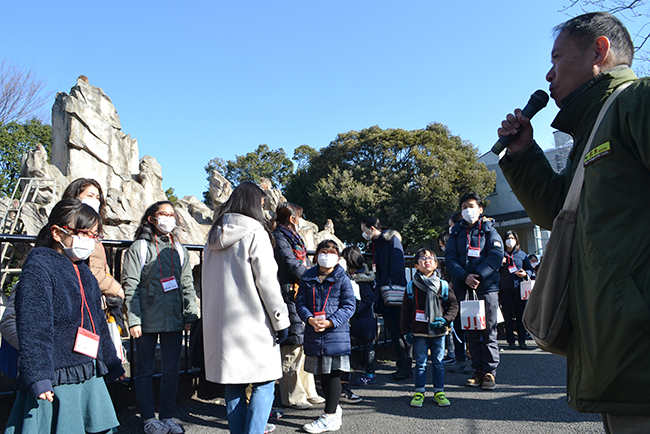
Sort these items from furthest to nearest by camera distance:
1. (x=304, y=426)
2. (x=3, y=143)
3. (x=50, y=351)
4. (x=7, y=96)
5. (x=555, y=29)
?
(x=3, y=143) → (x=7, y=96) → (x=304, y=426) → (x=50, y=351) → (x=555, y=29)

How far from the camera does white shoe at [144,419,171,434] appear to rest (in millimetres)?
3891

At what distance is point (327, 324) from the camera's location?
4383 millimetres

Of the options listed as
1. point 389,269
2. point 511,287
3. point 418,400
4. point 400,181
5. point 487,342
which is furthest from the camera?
point 400,181

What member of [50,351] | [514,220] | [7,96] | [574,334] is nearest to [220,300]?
[50,351]

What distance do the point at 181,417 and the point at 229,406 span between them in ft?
4.73

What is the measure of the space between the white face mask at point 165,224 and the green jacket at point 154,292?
0.11m

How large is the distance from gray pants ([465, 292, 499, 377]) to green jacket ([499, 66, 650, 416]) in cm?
416

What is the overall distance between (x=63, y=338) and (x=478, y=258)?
472cm

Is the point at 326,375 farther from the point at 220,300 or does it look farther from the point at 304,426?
the point at 220,300

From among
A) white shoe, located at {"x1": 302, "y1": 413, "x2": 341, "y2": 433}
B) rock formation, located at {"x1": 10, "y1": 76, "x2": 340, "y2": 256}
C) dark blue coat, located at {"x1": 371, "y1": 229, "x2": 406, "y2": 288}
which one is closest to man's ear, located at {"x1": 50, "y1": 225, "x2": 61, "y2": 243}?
white shoe, located at {"x1": 302, "y1": 413, "x2": 341, "y2": 433}

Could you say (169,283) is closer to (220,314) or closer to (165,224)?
(165,224)

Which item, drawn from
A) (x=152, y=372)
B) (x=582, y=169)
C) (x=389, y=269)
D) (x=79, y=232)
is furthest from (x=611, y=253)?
(x=389, y=269)

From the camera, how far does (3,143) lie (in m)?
28.0

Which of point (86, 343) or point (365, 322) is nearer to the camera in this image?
point (86, 343)
